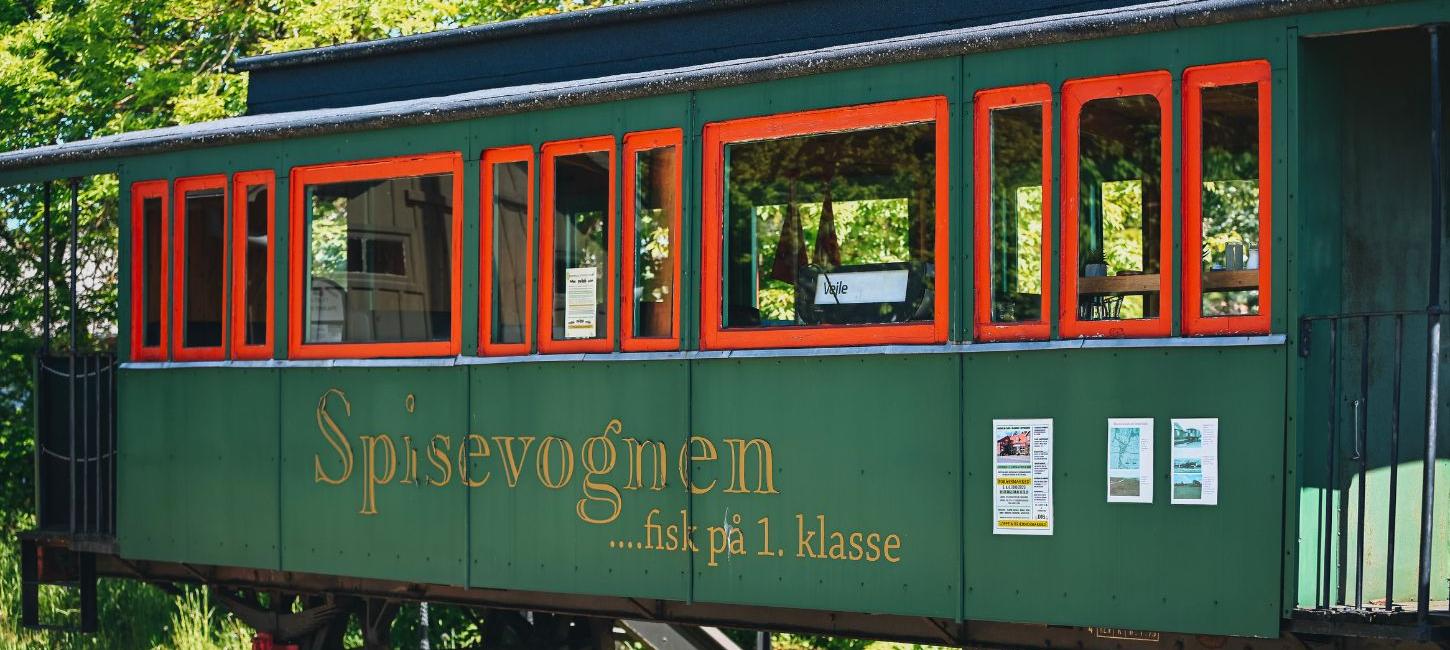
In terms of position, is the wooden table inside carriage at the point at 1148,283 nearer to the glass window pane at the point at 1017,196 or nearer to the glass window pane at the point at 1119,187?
the glass window pane at the point at 1119,187

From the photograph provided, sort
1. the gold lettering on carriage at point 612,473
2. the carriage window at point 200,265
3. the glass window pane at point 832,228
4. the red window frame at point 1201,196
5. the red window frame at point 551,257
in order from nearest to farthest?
the red window frame at point 1201,196
the glass window pane at point 832,228
the gold lettering on carriage at point 612,473
the red window frame at point 551,257
the carriage window at point 200,265

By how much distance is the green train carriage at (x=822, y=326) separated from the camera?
555cm

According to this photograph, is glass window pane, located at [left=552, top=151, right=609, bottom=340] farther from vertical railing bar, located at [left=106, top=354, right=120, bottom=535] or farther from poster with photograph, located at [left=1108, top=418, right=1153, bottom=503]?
vertical railing bar, located at [left=106, top=354, right=120, bottom=535]

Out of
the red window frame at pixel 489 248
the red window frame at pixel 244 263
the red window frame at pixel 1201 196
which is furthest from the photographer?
the red window frame at pixel 244 263

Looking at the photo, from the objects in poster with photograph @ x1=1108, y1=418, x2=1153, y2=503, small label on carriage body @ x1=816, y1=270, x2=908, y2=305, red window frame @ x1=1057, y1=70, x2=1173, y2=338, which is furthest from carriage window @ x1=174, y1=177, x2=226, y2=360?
poster with photograph @ x1=1108, y1=418, x2=1153, y2=503

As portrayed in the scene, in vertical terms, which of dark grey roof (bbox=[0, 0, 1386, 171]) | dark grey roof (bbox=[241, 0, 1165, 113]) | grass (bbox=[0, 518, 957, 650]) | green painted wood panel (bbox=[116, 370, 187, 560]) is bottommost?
grass (bbox=[0, 518, 957, 650])

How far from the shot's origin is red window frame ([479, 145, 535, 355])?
23.7 feet

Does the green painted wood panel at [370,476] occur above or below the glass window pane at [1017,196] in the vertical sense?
below

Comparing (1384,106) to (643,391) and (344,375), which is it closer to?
(643,391)

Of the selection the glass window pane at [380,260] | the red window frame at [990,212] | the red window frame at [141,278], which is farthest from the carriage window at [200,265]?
the red window frame at [990,212]

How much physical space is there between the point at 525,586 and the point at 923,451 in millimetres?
2019

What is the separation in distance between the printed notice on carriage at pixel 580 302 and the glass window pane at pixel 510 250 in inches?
7.8

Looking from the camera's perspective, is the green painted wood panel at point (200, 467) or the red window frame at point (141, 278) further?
the red window frame at point (141, 278)

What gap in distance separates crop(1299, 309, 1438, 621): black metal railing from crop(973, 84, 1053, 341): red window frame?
920 mm
